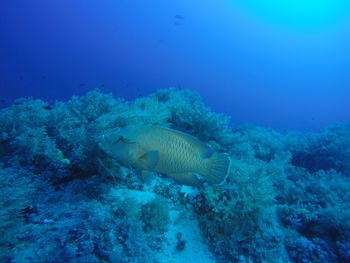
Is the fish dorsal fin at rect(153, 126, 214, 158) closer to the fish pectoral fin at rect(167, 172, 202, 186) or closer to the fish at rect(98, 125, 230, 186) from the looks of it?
the fish at rect(98, 125, 230, 186)

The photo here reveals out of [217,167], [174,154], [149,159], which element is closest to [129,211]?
[149,159]

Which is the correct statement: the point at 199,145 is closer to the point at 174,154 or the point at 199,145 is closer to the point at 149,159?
the point at 174,154

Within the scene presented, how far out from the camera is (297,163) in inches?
336

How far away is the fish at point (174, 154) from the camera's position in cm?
203

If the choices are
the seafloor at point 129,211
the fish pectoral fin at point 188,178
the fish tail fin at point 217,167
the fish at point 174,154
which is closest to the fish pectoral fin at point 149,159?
the fish at point 174,154

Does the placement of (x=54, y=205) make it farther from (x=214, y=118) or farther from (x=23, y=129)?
(x=214, y=118)

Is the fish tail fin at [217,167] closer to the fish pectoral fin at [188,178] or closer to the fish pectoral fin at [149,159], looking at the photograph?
the fish pectoral fin at [188,178]

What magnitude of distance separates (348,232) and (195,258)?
9.31 ft

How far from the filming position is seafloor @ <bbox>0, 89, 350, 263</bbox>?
2541mm

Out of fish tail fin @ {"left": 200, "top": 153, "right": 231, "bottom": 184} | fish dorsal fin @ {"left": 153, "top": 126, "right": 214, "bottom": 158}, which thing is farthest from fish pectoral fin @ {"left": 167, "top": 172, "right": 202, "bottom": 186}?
fish dorsal fin @ {"left": 153, "top": 126, "right": 214, "bottom": 158}

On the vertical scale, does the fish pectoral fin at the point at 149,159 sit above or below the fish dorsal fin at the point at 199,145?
below

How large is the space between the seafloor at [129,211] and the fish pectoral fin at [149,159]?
974mm

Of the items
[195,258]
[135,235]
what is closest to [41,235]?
[135,235]

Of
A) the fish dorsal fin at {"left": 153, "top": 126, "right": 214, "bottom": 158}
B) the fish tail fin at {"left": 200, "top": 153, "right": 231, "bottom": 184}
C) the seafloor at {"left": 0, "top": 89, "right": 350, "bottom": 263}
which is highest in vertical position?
the fish dorsal fin at {"left": 153, "top": 126, "right": 214, "bottom": 158}
